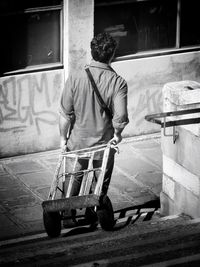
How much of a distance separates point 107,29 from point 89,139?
161 inches

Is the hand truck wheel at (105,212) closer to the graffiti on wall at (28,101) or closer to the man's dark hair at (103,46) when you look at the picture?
the man's dark hair at (103,46)

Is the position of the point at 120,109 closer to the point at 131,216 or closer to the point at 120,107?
the point at 120,107

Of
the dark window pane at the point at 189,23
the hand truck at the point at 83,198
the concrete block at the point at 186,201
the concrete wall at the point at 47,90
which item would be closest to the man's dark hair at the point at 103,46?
the hand truck at the point at 83,198

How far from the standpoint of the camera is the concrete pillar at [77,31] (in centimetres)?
982

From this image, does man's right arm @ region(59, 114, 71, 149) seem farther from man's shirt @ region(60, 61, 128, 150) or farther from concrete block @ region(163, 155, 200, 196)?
concrete block @ region(163, 155, 200, 196)

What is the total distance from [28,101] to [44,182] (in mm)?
1462

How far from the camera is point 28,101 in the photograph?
392 inches

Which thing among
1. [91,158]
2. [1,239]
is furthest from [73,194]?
[1,239]

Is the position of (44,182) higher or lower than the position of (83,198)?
lower

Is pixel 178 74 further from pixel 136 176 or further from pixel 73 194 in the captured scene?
pixel 73 194

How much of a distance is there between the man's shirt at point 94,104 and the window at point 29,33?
3.21m

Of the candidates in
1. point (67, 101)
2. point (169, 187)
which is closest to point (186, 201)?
point (169, 187)

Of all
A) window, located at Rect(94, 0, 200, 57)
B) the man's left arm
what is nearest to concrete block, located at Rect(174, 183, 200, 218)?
the man's left arm

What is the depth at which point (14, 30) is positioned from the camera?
9.70 meters
